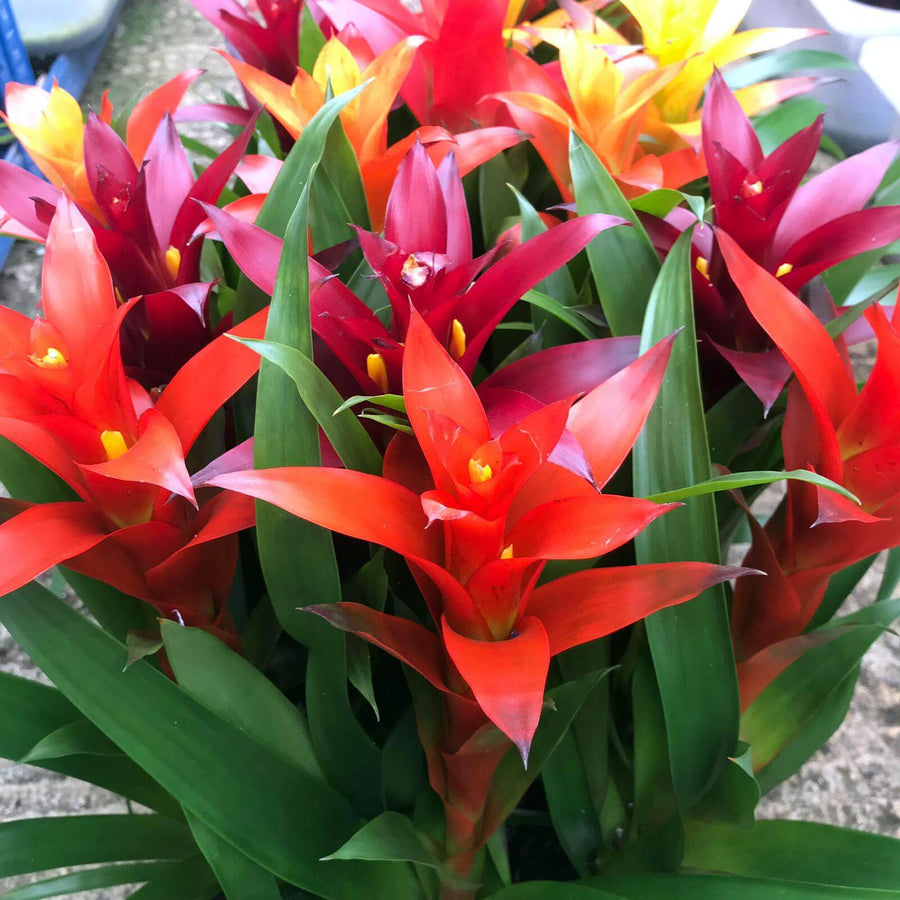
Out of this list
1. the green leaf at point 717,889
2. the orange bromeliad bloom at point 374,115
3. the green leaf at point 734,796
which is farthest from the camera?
the orange bromeliad bloom at point 374,115

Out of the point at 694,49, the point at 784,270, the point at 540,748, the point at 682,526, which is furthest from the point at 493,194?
the point at 540,748

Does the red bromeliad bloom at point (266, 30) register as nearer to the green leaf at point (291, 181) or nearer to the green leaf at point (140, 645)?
the green leaf at point (291, 181)

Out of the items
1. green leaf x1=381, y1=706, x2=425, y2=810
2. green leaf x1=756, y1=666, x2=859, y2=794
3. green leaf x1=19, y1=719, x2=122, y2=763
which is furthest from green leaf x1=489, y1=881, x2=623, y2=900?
green leaf x1=19, y1=719, x2=122, y2=763

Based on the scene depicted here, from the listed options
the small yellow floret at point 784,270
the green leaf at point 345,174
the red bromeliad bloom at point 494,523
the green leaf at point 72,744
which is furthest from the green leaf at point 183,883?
the small yellow floret at point 784,270

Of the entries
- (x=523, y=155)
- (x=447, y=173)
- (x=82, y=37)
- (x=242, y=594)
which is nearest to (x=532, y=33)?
(x=523, y=155)

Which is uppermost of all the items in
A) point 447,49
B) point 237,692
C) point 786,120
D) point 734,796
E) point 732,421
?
point 447,49

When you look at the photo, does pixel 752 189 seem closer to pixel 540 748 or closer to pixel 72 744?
pixel 540 748

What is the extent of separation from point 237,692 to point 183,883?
0.74 feet

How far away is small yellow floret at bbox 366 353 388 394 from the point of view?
53 cm

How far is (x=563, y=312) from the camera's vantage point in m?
0.66

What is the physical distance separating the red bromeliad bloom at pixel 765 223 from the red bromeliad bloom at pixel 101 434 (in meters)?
0.34

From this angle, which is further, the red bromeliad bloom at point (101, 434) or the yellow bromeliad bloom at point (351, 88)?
the yellow bromeliad bloom at point (351, 88)

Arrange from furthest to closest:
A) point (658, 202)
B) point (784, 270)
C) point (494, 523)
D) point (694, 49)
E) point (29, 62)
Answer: point (29, 62), point (694, 49), point (658, 202), point (784, 270), point (494, 523)

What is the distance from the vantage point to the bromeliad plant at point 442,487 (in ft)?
1.57
